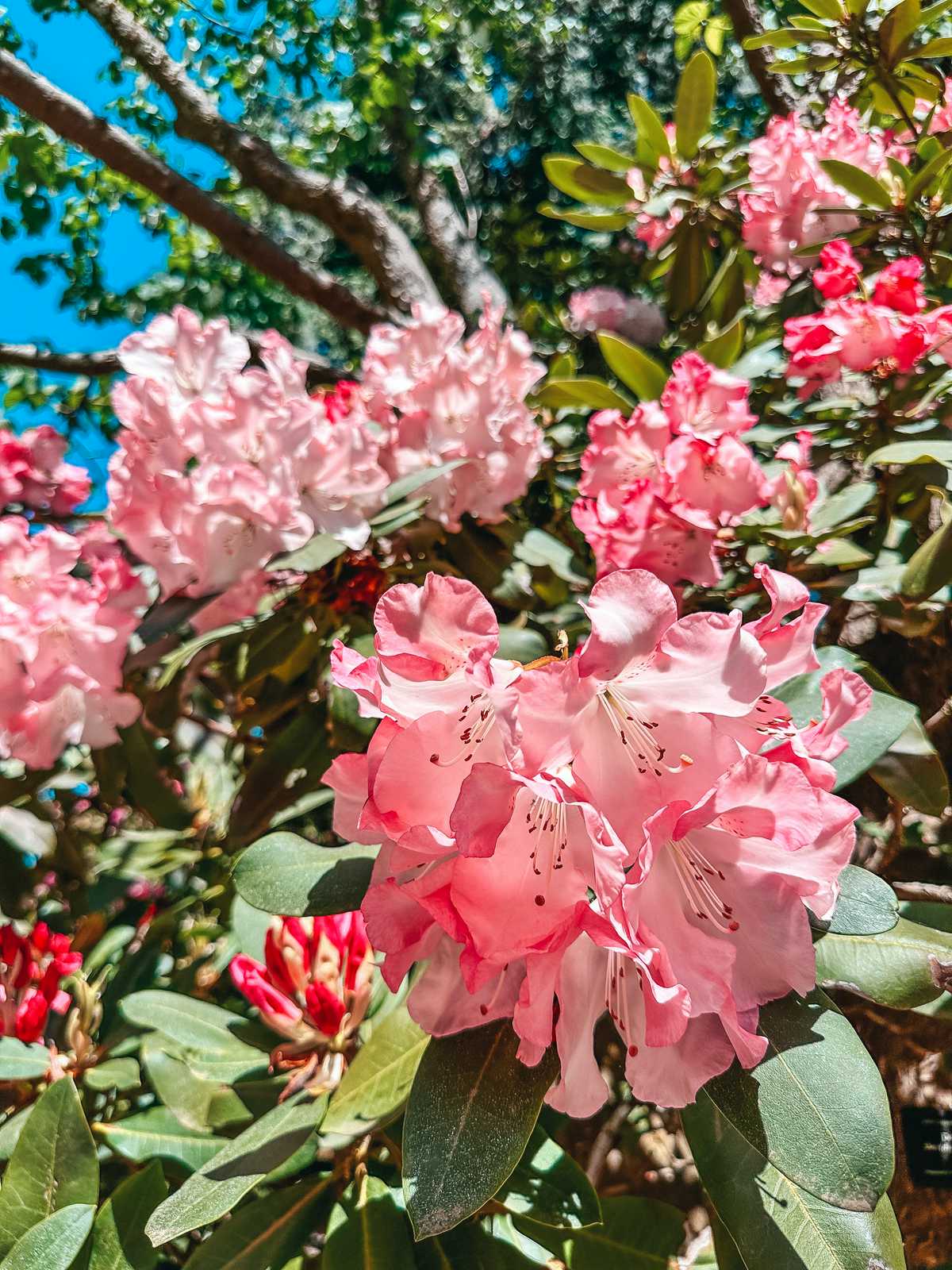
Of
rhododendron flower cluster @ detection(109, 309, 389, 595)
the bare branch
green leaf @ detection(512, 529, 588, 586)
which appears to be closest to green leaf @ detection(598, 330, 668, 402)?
green leaf @ detection(512, 529, 588, 586)

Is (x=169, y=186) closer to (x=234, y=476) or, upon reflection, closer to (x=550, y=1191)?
(x=234, y=476)

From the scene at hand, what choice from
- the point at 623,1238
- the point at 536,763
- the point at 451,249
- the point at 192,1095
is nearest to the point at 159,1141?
the point at 192,1095

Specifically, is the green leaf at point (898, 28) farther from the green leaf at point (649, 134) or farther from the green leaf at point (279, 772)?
the green leaf at point (279, 772)

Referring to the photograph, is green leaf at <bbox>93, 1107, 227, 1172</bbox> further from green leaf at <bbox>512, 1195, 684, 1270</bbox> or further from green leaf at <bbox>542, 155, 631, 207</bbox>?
green leaf at <bbox>542, 155, 631, 207</bbox>

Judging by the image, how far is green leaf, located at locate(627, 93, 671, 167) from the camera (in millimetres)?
1543

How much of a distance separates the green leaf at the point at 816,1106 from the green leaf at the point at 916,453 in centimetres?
56

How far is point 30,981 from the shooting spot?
114 centimetres

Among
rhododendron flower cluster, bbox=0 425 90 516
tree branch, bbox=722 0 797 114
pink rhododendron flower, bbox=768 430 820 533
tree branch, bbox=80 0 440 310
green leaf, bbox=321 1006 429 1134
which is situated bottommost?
green leaf, bbox=321 1006 429 1134

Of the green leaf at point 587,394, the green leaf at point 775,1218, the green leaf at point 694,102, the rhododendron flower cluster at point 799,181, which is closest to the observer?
the green leaf at point 775,1218

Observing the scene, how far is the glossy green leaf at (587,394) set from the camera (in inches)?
46.8

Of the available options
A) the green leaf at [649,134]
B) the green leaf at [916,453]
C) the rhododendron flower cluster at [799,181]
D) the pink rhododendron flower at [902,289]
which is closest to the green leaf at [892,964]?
the green leaf at [916,453]

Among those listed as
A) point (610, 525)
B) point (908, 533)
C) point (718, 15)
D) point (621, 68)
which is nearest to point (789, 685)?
point (610, 525)

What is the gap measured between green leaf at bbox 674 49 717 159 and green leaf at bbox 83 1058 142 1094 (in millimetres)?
1611

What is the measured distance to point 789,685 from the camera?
724 mm
